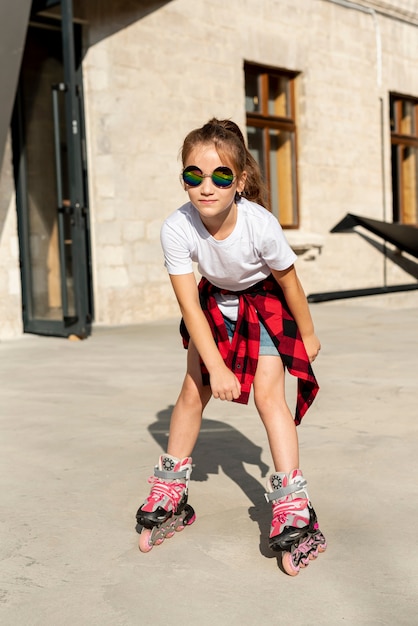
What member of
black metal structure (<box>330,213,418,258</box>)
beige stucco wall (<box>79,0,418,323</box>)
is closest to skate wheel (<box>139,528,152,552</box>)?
beige stucco wall (<box>79,0,418,323</box>)

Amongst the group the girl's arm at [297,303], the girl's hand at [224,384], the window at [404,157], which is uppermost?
the window at [404,157]

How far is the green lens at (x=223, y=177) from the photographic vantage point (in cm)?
229

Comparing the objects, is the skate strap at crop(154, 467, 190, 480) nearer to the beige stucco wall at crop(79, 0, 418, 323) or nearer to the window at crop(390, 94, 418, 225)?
the beige stucco wall at crop(79, 0, 418, 323)

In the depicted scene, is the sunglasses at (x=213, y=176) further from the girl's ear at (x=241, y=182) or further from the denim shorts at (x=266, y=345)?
the denim shorts at (x=266, y=345)

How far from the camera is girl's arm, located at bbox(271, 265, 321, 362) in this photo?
237cm

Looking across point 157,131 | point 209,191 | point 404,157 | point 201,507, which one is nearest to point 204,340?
point 209,191

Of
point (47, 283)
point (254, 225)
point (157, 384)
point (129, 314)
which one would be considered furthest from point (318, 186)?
point (254, 225)

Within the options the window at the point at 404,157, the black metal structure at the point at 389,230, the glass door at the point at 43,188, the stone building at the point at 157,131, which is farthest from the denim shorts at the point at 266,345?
the window at the point at 404,157

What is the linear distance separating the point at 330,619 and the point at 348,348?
4401 mm

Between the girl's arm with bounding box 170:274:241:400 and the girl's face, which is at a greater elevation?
the girl's face

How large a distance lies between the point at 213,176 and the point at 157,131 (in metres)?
6.50

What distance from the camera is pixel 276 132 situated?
10.4 m

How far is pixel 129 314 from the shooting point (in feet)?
27.6

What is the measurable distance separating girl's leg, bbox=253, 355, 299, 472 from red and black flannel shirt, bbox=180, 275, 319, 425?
4cm
